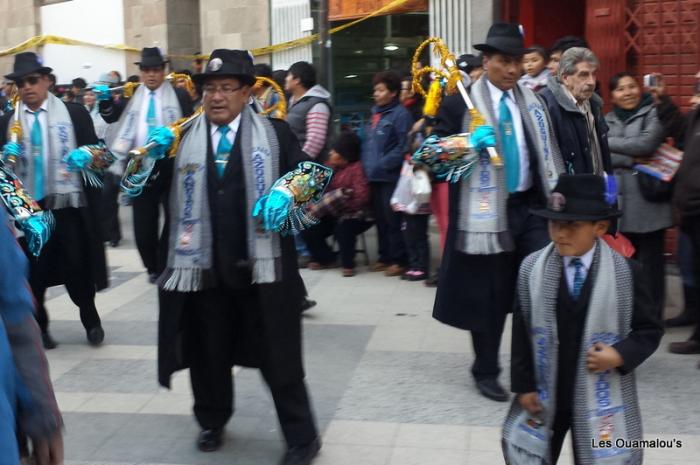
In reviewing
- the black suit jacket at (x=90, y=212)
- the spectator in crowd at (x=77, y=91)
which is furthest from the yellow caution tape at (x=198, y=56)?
the black suit jacket at (x=90, y=212)

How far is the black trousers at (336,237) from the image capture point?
936cm

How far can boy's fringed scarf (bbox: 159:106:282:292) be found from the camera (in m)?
4.74

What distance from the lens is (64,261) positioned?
7062 millimetres

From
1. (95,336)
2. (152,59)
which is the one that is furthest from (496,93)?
(152,59)

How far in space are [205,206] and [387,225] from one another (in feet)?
15.3

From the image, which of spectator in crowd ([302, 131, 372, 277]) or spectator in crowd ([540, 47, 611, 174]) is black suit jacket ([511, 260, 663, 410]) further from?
spectator in crowd ([302, 131, 372, 277])

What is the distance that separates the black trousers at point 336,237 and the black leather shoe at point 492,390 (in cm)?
374

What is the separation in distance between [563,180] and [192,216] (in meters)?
1.94

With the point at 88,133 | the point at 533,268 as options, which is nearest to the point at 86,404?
the point at 88,133

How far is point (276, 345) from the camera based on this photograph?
15.6ft

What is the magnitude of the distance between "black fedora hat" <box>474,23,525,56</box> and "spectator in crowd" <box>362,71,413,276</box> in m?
3.54

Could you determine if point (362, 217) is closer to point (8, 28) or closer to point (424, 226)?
point (424, 226)

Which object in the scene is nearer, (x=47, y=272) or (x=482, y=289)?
(x=482, y=289)

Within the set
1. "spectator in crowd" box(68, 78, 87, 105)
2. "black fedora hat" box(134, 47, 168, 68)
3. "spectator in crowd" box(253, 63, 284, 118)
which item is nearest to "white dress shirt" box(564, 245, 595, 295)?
"spectator in crowd" box(253, 63, 284, 118)
